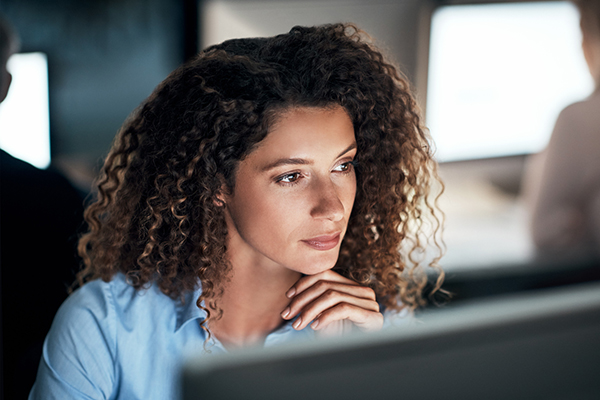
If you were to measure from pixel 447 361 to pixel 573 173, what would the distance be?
1.50m

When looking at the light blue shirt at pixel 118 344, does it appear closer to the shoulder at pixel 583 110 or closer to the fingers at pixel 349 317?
the fingers at pixel 349 317

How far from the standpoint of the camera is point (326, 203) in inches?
34.8

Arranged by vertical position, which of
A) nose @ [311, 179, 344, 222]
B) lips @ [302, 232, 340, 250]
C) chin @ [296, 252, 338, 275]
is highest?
nose @ [311, 179, 344, 222]

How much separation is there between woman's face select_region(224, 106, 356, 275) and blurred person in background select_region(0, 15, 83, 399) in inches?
29.8

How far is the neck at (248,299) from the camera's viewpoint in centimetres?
100

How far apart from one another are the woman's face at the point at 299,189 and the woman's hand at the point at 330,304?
0.17ft

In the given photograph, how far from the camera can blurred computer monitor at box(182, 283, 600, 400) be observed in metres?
0.33

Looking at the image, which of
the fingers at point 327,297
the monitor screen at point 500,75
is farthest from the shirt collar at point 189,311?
the monitor screen at point 500,75

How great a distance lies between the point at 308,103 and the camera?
0.91 m

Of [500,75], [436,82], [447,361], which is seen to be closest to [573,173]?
[500,75]

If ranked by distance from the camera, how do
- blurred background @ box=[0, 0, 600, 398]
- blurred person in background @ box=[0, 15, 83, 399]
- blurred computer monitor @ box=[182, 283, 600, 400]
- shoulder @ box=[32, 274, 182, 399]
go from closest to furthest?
blurred computer monitor @ box=[182, 283, 600, 400]
shoulder @ box=[32, 274, 182, 399]
blurred person in background @ box=[0, 15, 83, 399]
blurred background @ box=[0, 0, 600, 398]

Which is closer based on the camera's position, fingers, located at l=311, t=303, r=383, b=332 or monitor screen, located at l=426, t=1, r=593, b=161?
fingers, located at l=311, t=303, r=383, b=332

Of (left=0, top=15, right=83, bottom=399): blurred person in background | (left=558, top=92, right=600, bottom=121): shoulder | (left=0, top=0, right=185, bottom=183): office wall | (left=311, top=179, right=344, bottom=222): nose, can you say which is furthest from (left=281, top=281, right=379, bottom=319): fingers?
(left=0, top=0, right=185, bottom=183): office wall

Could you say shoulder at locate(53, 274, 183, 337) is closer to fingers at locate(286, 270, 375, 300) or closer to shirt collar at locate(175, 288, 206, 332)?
shirt collar at locate(175, 288, 206, 332)
